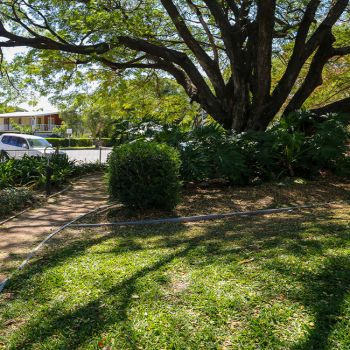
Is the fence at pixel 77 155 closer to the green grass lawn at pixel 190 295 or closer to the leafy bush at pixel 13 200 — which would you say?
the leafy bush at pixel 13 200

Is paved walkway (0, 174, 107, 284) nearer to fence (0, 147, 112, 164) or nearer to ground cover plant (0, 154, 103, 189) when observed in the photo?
ground cover plant (0, 154, 103, 189)

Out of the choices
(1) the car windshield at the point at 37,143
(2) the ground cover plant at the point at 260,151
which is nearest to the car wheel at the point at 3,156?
(2) the ground cover plant at the point at 260,151

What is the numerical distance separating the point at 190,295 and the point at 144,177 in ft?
13.0

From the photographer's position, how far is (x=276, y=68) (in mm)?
20531

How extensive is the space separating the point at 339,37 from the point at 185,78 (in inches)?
247

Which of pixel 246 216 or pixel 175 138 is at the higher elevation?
pixel 175 138

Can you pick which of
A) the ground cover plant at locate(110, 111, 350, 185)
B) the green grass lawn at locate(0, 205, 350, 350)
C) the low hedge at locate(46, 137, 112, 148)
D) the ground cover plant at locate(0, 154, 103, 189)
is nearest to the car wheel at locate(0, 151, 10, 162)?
the ground cover plant at locate(0, 154, 103, 189)

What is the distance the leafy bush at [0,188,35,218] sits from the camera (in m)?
8.62

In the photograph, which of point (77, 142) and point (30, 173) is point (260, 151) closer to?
point (30, 173)

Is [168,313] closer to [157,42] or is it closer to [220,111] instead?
[220,111]

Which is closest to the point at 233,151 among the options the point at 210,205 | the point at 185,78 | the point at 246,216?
the point at 210,205

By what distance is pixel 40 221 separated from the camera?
312 inches

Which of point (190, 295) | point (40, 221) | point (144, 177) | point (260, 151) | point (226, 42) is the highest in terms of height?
point (226, 42)

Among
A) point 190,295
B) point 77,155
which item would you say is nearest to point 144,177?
point 190,295
